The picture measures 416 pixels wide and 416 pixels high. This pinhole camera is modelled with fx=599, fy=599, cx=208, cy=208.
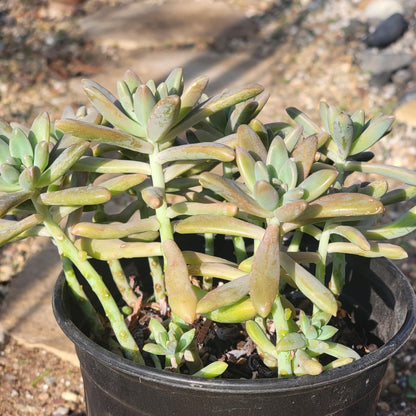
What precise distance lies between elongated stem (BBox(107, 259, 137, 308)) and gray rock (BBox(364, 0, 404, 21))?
12.3 feet

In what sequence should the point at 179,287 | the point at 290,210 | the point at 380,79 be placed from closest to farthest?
the point at 290,210, the point at 179,287, the point at 380,79

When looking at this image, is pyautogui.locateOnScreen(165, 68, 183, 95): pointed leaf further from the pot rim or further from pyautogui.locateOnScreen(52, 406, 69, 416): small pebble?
pyautogui.locateOnScreen(52, 406, 69, 416): small pebble

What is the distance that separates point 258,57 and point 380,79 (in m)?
1.14

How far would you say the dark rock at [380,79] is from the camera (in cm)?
384

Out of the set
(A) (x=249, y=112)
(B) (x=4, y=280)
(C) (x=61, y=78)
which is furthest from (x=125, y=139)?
(C) (x=61, y=78)

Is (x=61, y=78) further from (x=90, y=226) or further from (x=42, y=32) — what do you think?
(x=90, y=226)

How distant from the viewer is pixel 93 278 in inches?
48.6

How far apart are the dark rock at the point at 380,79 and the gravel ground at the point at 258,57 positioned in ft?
0.06

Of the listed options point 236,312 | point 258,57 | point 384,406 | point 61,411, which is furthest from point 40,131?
point 258,57

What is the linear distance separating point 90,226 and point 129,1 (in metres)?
4.87

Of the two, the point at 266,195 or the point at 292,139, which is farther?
the point at 292,139

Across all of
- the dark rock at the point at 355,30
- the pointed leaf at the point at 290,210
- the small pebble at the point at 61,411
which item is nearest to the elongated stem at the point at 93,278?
the pointed leaf at the point at 290,210

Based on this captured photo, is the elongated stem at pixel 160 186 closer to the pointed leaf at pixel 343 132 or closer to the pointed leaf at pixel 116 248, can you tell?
the pointed leaf at pixel 116 248

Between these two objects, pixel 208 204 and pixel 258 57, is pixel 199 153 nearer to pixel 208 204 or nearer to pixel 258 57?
pixel 208 204
